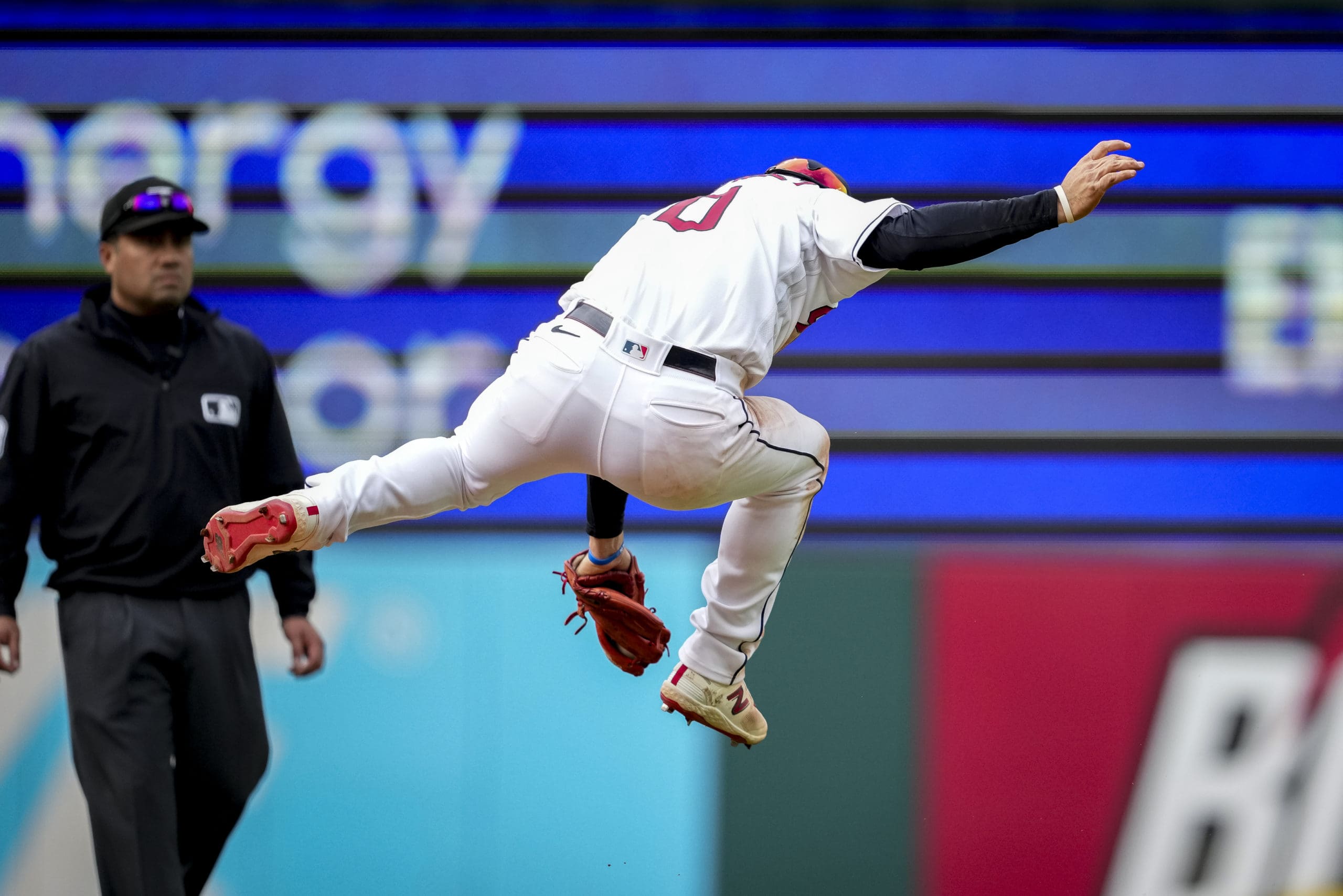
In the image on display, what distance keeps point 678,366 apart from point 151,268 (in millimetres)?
1502

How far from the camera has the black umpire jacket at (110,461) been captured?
3.74m

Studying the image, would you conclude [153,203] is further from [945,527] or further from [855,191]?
[945,527]

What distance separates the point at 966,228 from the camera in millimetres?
2908

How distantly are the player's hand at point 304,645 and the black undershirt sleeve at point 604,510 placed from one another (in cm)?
98

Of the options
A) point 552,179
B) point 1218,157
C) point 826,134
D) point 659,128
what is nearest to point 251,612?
point 552,179

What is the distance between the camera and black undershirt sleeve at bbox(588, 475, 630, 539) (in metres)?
3.50

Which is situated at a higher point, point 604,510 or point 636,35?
point 636,35

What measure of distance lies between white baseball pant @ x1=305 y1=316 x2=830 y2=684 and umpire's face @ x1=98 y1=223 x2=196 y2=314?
102cm

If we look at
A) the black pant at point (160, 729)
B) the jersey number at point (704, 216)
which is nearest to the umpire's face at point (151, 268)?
the black pant at point (160, 729)

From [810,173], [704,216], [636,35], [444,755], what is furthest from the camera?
[636,35]

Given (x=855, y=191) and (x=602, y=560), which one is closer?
(x=602, y=560)

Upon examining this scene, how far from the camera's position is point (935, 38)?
17.1 ft

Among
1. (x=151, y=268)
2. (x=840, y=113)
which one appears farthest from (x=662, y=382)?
(x=840, y=113)

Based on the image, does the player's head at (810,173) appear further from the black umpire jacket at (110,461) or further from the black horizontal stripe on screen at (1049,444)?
the black horizontal stripe on screen at (1049,444)
